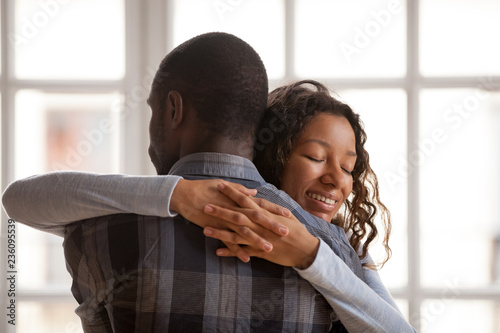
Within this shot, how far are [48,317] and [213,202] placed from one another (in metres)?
1.59

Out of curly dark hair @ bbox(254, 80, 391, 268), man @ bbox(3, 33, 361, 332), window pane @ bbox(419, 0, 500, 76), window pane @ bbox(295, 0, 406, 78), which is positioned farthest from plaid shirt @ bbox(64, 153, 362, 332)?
window pane @ bbox(419, 0, 500, 76)

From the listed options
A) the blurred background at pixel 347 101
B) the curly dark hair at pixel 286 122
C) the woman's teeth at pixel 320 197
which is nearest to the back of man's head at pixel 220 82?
the curly dark hair at pixel 286 122

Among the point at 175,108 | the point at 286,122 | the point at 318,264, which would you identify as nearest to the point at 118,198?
the point at 175,108

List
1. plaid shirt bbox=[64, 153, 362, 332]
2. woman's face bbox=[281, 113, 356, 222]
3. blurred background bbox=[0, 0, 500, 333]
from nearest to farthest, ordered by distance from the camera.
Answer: plaid shirt bbox=[64, 153, 362, 332]
woman's face bbox=[281, 113, 356, 222]
blurred background bbox=[0, 0, 500, 333]

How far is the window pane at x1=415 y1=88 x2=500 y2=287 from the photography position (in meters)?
2.17

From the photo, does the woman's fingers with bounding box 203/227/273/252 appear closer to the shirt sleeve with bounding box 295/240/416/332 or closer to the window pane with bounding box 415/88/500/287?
the shirt sleeve with bounding box 295/240/416/332

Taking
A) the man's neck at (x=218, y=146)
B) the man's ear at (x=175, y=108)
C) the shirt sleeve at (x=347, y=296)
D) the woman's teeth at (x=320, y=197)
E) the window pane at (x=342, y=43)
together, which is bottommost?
the shirt sleeve at (x=347, y=296)

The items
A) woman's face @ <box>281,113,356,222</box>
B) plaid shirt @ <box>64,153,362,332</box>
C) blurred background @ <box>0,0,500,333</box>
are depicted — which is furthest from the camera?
blurred background @ <box>0,0,500,333</box>

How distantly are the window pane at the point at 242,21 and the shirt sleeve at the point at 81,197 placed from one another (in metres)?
1.32

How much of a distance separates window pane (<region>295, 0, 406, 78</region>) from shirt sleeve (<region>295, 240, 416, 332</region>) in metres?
1.35

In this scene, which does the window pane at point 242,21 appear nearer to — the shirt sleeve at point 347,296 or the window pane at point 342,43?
the window pane at point 342,43

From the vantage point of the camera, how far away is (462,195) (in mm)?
2193

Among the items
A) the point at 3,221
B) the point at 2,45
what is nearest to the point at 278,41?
the point at 2,45

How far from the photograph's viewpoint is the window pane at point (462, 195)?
7.11 ft
